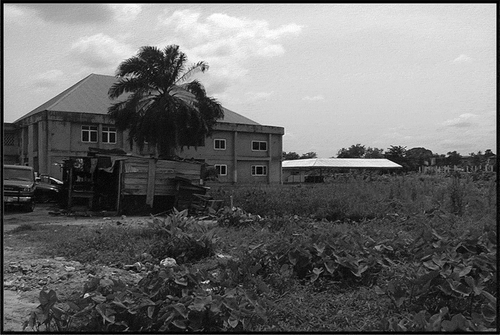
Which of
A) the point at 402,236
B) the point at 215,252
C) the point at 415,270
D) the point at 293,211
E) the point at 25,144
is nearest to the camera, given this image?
the point at 415,270

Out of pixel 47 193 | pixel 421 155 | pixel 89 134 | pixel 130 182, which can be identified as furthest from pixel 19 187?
pixel 421 155

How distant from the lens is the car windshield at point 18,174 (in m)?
17.2

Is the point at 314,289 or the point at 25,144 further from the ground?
the point at 25,144

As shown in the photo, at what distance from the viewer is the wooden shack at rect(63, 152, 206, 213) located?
15.6m

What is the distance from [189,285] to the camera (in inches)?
161

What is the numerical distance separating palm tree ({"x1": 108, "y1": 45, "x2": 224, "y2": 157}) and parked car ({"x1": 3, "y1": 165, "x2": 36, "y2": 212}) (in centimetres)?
730

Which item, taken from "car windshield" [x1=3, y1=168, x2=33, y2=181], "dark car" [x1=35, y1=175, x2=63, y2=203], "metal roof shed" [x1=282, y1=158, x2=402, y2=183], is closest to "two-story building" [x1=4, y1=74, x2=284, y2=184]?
"dark car" [x1=35, y1=175, x2=63, y2=203]

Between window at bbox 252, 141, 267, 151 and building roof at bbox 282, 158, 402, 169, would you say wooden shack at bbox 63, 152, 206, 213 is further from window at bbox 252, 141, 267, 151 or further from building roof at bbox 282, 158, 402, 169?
building roof at bbox 282, 158, 402, 169

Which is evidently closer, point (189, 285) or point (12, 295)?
point (189, 285)

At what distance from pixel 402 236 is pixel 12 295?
14.9ft

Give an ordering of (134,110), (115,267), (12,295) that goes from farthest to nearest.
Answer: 1. (134,110)
2. (115,267)
3. (12,295)

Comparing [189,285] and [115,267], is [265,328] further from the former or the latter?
[115,267]

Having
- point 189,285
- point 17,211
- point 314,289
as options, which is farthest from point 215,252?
point 17,211

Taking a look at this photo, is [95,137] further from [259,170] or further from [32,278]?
[32,278]
